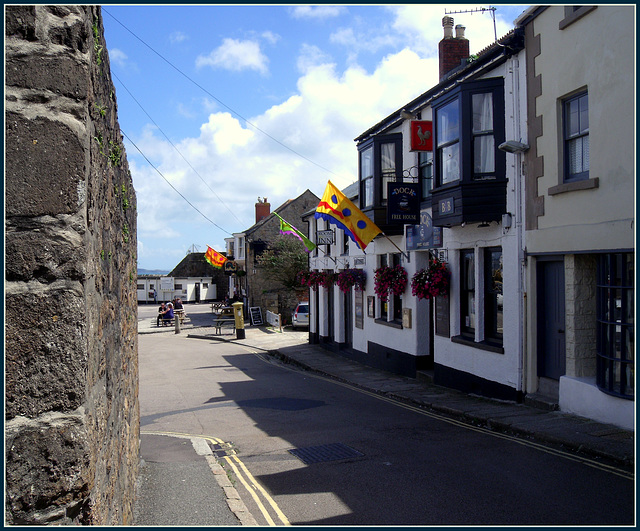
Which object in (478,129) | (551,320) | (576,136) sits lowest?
(551,320)

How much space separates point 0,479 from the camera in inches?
89.6

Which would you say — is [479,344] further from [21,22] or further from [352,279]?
[21,22]

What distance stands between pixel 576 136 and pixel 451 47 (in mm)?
8830

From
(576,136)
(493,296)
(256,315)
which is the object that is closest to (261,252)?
(256,315)

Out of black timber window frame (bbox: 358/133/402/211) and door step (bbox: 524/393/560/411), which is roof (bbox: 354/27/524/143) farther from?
door step (bbox: 524/393/560/411)

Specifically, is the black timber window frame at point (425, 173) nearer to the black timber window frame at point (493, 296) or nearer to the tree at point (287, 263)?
the black timber window frame at point (493, 296)

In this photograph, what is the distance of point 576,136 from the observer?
31.9 ft

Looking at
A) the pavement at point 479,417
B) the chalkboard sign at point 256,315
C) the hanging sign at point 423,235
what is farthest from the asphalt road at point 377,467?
the chalkboard sign at point 256,315

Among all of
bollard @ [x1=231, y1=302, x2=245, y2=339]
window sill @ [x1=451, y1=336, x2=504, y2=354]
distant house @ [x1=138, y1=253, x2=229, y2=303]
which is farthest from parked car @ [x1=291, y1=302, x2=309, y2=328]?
distant house @ [x1=138, y1=253, x2=229, y2=303]

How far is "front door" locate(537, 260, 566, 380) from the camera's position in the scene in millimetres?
10359

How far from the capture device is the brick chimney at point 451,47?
1730cm

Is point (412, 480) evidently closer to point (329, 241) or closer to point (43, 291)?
point (43, 291)

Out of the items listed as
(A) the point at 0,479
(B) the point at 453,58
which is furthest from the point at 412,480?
(B) the point at 453,58

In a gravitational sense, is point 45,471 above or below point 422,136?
below
